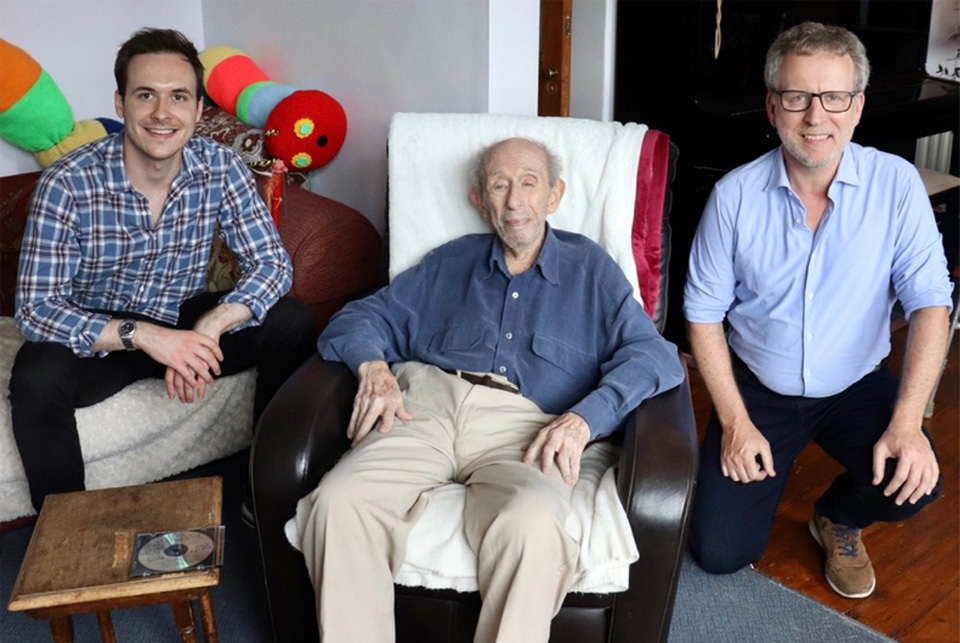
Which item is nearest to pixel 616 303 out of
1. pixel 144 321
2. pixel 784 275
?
pixel 784 275

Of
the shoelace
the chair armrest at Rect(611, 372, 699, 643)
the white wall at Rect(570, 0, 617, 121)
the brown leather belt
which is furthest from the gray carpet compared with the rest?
the white wall at Rect(570, 0, 617, 121)

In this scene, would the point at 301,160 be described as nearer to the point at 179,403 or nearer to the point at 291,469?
the point at 179,403

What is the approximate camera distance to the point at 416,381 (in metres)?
2.00

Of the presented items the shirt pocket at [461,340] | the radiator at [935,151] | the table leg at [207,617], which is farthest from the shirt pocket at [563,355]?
the radiator at [935,151]

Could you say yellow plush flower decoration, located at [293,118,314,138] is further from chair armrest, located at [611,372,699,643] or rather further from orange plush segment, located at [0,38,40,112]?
chair armrest, located at [611,372,699,643]

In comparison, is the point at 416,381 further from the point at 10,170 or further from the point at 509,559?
the point at 10,170

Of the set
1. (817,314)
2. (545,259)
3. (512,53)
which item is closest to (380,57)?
(512,53)

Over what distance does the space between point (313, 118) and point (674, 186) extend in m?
1.15

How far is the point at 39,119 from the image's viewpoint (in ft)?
9.69

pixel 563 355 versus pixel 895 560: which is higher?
pixel 563 355

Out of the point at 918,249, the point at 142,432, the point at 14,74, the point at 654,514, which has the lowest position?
the point at 142,432

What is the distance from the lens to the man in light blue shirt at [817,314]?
1930mm

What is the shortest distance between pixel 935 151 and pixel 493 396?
2.88 m

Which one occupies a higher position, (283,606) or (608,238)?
A: (608,238)
